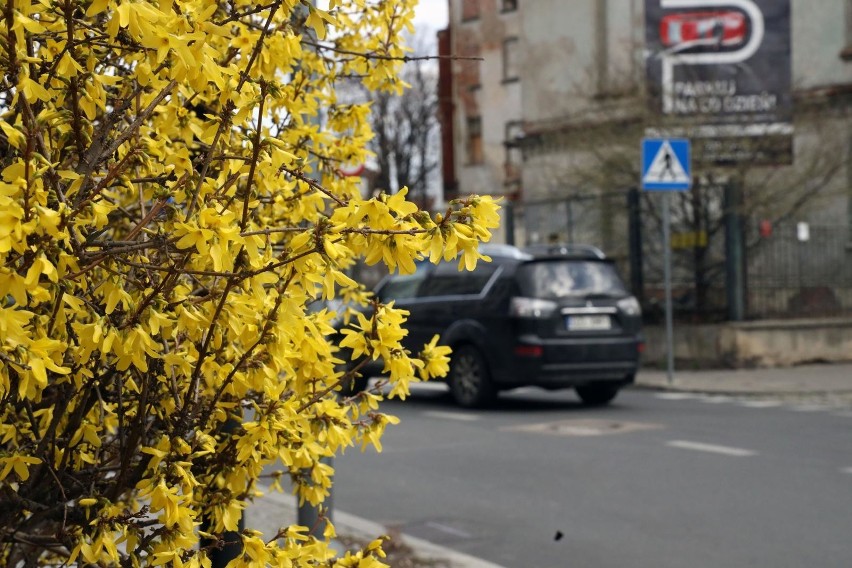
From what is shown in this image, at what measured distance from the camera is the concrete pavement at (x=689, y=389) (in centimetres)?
634

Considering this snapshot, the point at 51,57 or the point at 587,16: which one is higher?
the point at 587,16

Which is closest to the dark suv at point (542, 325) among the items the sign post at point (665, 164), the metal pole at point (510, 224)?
the sign post at point (665, 164)

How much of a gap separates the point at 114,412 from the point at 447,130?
41.0 m

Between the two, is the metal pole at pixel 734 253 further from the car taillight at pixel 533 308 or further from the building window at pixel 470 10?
the building window at pixel 470 10

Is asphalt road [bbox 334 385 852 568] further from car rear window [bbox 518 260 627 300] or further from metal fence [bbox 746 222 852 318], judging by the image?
metal fence [bbox 746 222 852 318]

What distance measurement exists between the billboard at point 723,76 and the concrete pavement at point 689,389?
348 cm

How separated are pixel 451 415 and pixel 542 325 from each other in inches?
52.3

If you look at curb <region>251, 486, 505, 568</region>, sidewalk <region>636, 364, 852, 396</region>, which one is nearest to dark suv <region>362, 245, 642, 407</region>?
sidewalk <region>636, 364, 852, 396</region>

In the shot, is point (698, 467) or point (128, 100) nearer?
point (128, 100)

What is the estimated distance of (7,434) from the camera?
294 cm

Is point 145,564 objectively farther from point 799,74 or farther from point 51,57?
point 799,74

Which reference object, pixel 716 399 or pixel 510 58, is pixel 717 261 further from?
pixel 510 58

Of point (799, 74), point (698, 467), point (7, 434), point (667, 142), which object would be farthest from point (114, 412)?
point (799, 74)

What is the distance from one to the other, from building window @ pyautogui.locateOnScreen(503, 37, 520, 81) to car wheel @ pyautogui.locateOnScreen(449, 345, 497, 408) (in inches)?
1097
